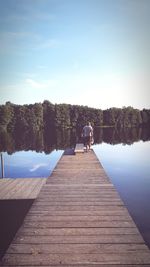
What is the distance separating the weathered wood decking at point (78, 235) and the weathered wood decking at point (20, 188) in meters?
4.40

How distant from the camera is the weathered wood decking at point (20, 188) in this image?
1162cm

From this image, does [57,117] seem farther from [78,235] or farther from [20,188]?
[78,235]

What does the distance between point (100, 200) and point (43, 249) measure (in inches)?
115

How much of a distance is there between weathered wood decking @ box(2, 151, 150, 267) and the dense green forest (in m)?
78.7

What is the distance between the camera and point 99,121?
115125 mm

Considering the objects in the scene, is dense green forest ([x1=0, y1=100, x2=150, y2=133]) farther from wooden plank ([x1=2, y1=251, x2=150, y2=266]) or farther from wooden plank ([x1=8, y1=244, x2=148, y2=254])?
wooden plank ([x1=2, y1=251, x2=150, y2=266])

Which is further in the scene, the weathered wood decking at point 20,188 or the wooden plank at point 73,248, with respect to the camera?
the weathered wood decking at point 20,188

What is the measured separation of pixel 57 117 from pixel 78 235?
99698 millimetres

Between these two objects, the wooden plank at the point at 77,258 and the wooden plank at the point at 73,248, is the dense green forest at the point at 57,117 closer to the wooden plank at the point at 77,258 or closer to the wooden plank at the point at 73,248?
the wooden plank at the point at 73,248

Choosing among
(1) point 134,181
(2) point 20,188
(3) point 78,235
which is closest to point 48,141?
(1) point 134,181

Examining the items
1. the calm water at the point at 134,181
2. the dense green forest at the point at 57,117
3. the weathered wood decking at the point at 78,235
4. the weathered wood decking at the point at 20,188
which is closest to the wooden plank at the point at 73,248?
the weathered wood decking at the point at 78,235

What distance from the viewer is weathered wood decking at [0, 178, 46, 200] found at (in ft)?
38.1

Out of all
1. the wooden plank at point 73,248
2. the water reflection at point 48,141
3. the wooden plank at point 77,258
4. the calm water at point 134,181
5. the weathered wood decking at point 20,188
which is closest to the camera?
the wooden plank at point 77,258

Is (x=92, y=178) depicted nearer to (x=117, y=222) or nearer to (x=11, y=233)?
(x=11, y=233)
